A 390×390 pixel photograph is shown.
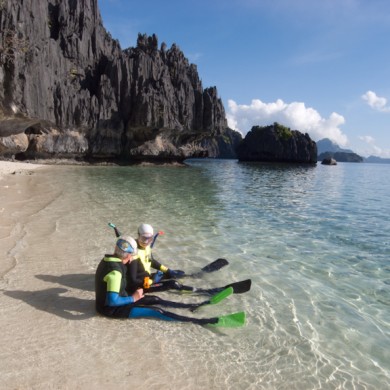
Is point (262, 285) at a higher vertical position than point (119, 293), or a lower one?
lower

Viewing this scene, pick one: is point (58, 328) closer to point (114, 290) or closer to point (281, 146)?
point (114, 290)

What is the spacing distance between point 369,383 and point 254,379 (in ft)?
5.76

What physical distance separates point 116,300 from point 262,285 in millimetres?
3970

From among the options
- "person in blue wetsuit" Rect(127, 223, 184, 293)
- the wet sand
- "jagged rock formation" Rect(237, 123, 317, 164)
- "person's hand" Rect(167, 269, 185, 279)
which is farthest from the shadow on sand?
"jagged rock formation" Rect(237, 123, 317, 164)

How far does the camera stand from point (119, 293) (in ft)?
21.5

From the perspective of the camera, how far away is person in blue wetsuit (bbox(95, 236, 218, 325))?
6.32m

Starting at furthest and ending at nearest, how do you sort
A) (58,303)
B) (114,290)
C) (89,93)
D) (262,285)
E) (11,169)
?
1. (89,93)
2. (11,169)
3. (262,285)
4. (58,303)
5. (114,290)

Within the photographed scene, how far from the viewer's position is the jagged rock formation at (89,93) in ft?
137

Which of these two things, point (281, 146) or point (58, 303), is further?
point (281, 146)

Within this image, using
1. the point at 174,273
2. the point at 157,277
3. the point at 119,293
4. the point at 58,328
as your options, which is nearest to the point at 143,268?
the point at 157,277

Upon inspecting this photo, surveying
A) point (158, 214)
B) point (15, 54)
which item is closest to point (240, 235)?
point (158, 214)

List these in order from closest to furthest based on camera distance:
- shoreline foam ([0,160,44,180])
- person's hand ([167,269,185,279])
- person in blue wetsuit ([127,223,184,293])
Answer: person in blue wetsuit ([127,223,184,293]), person's hand ([167,269,185,279]), shoreline foam ([0,160,44,180])

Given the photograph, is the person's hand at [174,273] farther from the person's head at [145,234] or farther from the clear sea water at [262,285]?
the person's head at [145,234]

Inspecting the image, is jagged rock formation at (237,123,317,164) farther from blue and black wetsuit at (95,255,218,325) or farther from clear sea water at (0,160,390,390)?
blue and black wetsuit at (95,255,218,325)
